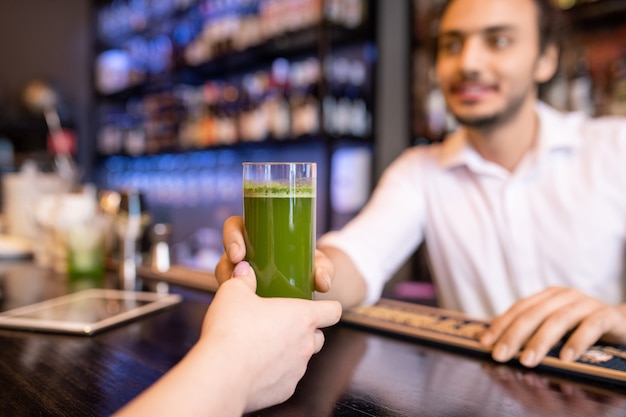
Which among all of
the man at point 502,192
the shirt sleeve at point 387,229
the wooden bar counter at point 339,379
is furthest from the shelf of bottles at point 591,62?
the wooden bar counter at point 339,379

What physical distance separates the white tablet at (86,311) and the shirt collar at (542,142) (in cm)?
95

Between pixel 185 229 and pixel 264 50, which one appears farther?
pixel 185 229

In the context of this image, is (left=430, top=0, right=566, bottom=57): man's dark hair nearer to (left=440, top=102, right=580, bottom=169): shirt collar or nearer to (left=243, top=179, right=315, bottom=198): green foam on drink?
(left=440, top=102, right=580, bottom=169): shirt collar

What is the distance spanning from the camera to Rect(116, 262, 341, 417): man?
0.53 metres

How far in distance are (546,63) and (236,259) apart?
142cm

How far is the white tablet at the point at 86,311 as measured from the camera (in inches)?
43.2

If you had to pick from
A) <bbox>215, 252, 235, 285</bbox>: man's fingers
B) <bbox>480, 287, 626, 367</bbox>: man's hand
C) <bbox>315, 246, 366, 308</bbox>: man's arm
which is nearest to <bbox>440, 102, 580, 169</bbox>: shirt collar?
<bbox>315, 246, 366, 308</bbox>: man's arm

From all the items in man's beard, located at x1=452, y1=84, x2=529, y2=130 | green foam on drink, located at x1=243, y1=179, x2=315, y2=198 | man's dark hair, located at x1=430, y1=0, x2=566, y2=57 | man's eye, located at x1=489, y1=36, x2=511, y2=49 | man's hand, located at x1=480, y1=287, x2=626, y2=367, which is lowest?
man's hand, located at x1=480, y1=287, x2=626, y2=367

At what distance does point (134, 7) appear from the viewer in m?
4.84

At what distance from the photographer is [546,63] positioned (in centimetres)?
174

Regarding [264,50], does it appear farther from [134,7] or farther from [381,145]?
[134,7]

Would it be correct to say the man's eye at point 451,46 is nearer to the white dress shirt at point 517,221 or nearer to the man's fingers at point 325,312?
the white dress shirt at point 517,221

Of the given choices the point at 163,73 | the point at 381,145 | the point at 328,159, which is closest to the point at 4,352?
the point at 328,159

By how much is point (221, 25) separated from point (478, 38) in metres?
2.48
